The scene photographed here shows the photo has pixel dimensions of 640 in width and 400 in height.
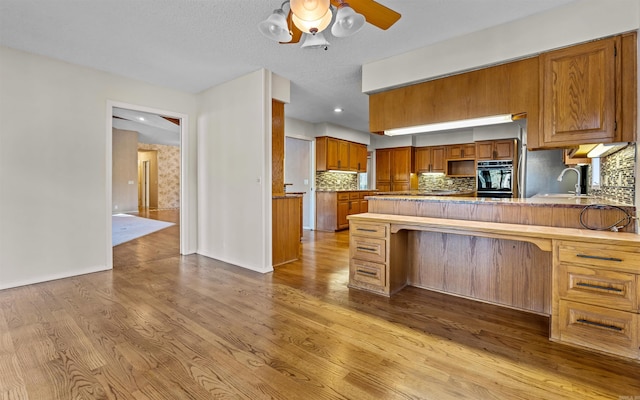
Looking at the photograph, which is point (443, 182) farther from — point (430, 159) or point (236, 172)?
point (236, 172)

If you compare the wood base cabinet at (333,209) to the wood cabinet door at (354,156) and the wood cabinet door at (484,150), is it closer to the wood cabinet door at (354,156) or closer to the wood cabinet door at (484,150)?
the wood cabinet door at (354,156)

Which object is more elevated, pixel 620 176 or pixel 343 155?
pixel 343 155

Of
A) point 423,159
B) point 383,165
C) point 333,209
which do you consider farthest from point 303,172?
point 423,159

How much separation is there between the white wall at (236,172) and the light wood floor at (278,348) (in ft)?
3.02

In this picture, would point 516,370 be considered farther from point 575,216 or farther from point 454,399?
point 575,216

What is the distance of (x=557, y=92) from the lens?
249cm

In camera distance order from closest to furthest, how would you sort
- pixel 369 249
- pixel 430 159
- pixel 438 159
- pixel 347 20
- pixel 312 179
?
pixel 347 20, pixel 369 249, pixel 312 179, pixel 438 159, pixel 430 159

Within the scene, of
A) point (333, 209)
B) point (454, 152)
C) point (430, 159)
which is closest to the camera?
Answer: point (333, 209)

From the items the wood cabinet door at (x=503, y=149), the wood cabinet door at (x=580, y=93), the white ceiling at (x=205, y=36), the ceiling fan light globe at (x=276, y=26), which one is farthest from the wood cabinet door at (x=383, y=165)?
the ceiling fan light globe at (x=276, y=26)

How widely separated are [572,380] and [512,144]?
A: 608 cm

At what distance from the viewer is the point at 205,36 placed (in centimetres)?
293

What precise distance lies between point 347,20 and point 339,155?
5537 millimetres

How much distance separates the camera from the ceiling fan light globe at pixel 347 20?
182 centimetres

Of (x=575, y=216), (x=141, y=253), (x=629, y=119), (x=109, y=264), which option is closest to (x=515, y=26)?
(x=629, y=119)
